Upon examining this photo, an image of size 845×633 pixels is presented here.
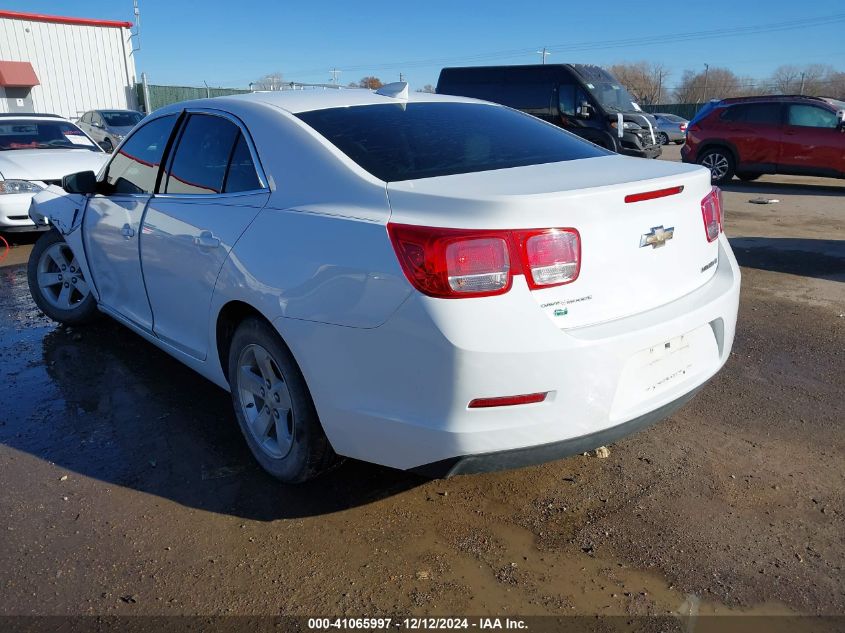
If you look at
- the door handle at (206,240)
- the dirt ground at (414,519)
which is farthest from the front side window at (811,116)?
the door handle at (206,240)

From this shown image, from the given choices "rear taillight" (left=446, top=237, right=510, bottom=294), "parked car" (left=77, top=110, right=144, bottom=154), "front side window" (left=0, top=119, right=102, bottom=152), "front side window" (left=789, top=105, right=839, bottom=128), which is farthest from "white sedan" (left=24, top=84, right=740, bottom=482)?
"parked car" (left=77, top=110, right=144, bottom=154)

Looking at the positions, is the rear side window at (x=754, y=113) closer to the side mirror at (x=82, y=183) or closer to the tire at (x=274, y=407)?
the side mirror at (x=82, y=183)

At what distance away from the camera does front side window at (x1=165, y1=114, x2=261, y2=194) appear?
3.15m

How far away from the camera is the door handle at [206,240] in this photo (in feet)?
10.1

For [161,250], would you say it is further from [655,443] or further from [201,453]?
[655,443]

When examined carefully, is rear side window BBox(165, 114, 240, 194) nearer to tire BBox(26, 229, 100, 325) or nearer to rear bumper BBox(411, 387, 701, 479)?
rear bumper BBox(411, 387, 701, 479)

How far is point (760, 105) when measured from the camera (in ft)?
45.5

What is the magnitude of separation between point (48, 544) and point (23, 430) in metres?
1.18

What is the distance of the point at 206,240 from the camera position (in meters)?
3.16

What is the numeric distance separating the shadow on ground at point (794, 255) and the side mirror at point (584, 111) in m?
6.75

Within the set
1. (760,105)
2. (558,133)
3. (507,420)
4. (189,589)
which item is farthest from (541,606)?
(760,105)

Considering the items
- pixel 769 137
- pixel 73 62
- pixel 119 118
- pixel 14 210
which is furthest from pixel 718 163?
pixel 73 62

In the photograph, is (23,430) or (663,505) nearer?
(663,505)

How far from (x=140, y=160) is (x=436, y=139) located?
1955 millimetres
